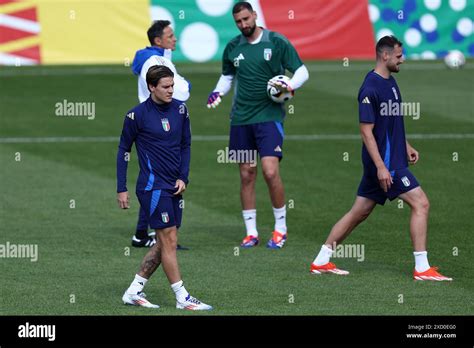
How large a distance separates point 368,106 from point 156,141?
2.41 meters

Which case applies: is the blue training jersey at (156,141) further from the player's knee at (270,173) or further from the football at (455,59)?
the football at (455,59)

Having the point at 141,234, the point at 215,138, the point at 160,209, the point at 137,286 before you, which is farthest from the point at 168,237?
the point at 215,138

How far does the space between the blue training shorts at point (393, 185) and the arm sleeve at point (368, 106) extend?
611mm

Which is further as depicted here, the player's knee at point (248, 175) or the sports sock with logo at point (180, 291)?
the player's knee at point (248, 175)

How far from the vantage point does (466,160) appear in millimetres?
21531

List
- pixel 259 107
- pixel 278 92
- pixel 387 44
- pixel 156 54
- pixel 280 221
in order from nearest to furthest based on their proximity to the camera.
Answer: pixel 387 44 < pixel 156 54 < pixel 278 92 < pixel 280 221 < pixel 259 107

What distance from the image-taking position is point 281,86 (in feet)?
48.5

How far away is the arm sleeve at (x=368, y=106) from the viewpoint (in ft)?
41.4

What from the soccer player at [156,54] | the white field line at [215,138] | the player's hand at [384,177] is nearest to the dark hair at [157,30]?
the soccer player at [156,54]

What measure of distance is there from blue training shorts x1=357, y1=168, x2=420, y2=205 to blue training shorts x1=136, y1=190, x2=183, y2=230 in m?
2.49

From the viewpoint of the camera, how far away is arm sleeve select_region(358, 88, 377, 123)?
12.6m

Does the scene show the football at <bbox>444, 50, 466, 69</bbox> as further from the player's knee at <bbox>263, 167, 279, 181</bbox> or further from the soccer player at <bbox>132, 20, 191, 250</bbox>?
the soccer player at <bbox>132, 20, 191, 250</bbox>

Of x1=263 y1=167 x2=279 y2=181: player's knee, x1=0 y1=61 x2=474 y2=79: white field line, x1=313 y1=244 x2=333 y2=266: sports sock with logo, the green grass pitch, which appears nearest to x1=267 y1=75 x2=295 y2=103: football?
x1=263 y1=167 x2=279 y2=181: player's knee

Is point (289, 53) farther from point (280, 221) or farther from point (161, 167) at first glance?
point (161, 167)
